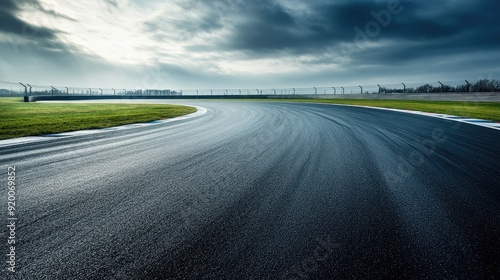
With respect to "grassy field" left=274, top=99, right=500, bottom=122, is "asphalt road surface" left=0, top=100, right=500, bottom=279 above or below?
below

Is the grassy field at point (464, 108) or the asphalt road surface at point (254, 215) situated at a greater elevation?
the grassy field at point (464, 108)

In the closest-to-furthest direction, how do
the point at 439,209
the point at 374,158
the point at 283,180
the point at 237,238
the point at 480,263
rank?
1. the point at 480,263
2. the point at 237,238
3. the point at 439,209
4. the point at 283,180
5. the point at 374,158

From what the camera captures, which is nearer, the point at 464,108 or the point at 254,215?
the point at 254,215

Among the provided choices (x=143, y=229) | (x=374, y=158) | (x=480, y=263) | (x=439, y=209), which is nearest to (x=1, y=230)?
(x=143, y=229)

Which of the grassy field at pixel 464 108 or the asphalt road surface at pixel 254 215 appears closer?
the asphalt road surface at pixel 254 215

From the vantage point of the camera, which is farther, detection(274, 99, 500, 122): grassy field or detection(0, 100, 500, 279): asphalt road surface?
detection(274, 99, 500, 122): grassy field

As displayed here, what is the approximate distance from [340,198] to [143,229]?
2145 mm

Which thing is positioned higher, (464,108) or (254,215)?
(464,108)

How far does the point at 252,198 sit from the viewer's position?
2.93 m

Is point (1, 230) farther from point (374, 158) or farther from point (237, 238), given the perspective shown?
point (374, 158)

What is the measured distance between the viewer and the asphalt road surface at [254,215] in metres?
1.77

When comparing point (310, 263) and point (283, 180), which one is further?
point (283, 180)

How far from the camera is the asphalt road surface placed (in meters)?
1.77

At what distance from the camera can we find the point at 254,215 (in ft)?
8.21
